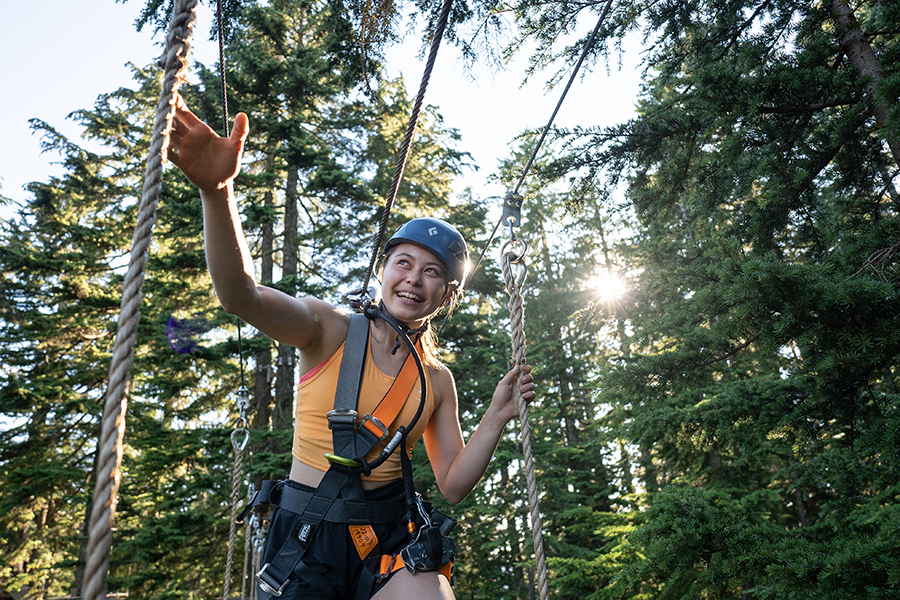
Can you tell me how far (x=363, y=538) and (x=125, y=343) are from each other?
51.0 inches

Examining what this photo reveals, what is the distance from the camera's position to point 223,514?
461 inches

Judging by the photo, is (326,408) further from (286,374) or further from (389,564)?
(286,374)

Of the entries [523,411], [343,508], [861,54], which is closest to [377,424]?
[343,508]

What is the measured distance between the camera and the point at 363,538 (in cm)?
196

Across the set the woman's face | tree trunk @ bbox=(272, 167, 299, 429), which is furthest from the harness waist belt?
tree trunk @ bbox=(272, 167, 299, 429)

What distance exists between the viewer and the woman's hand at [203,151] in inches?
52.6

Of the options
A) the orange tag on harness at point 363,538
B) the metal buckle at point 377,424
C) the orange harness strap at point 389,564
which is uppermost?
the metal buckle at point 377,424

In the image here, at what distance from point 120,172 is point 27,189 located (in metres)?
3.41

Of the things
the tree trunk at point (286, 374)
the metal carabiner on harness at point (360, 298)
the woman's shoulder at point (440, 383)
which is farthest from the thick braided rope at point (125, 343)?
the tree trunk at point (286, 374)

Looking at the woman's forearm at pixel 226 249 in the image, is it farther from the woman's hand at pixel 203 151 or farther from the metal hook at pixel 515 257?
the metal hook at pixel 515 257

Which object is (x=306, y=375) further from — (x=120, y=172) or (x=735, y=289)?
(x=120, y=172)

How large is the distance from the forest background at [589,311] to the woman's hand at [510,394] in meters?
1.79

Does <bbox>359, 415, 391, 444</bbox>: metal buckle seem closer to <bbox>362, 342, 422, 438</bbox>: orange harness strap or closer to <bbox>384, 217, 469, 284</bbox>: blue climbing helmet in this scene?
<bbox>362, 342, 422, 438</bbox>: orange harness strap

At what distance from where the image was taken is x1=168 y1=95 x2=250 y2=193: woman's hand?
1.34m
